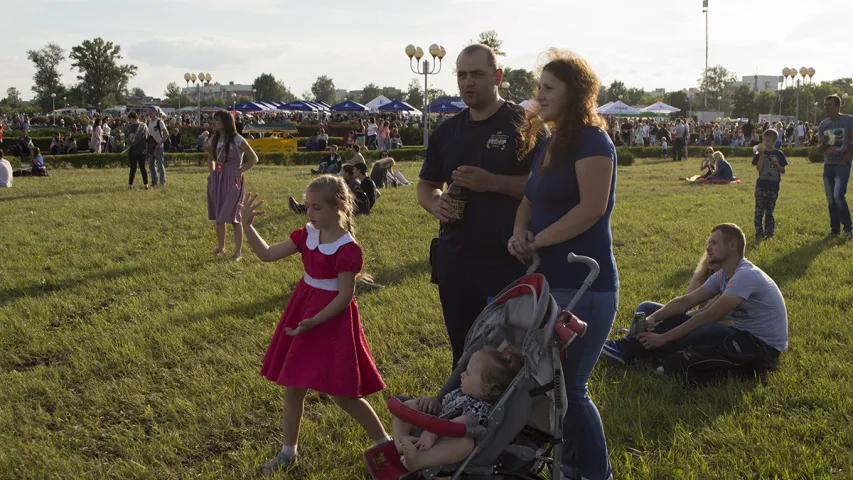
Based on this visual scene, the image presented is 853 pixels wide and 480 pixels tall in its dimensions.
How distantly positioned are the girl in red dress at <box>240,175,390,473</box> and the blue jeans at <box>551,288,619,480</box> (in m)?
1.08

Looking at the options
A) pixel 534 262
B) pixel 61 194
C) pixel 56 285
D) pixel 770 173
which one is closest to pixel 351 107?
pixel 61 194

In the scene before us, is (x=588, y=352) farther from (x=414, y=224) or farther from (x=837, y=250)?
(x=414, y=224)

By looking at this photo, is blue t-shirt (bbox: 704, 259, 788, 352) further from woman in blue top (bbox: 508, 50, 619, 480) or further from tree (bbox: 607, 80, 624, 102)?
tree (bbox: 607, 80, 624, 102)

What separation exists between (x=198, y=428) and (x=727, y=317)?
387 centimetres

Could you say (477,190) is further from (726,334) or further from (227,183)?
(227,183)

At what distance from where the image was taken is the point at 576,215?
300 cm

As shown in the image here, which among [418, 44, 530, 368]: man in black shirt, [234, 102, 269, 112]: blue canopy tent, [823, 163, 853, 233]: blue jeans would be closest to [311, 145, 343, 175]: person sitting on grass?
[823, 163, 853, 233]: blue jeans

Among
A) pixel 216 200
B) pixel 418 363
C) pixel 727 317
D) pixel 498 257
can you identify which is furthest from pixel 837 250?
pixel 216 200

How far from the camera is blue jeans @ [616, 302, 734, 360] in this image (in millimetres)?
5035

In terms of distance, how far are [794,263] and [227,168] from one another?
7.06 meters

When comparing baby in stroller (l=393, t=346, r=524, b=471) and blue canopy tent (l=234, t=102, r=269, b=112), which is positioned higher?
blue canopy tent (l=234, t=102, r=269, b=112)

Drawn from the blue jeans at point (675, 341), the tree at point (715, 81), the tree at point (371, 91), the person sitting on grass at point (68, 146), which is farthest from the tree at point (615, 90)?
the blue jeans at point (675, 341)

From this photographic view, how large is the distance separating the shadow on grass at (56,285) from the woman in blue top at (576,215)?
6343 millimetres

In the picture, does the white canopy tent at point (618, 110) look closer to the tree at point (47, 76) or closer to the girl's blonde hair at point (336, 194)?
the girl's blonde hair at point (336, 194)
